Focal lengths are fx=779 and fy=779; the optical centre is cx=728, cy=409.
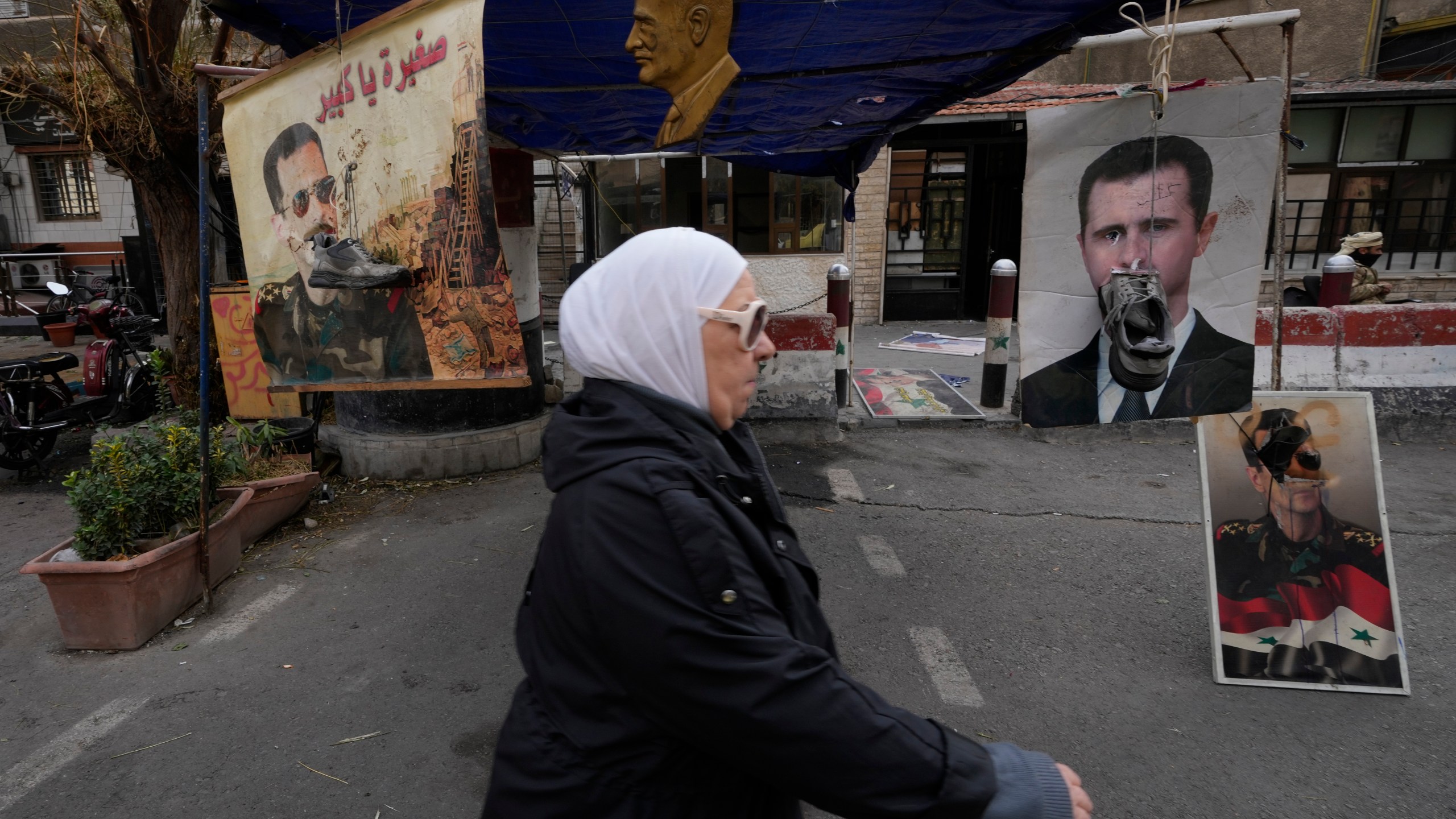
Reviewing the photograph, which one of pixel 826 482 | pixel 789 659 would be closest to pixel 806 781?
pixel 789 659

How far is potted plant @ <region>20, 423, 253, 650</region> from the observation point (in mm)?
3504

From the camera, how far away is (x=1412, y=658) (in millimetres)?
3361

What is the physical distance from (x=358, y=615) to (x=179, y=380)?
4025 millimetres

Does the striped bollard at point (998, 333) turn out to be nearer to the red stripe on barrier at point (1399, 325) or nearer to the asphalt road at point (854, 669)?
the asphalt road at point (854, 669)

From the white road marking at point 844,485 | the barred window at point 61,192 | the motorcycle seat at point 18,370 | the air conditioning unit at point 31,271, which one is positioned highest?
the barred window at point 61,192

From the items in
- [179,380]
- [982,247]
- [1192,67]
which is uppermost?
[1192,67]

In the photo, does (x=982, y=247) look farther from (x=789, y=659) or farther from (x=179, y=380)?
(x=789, y=659)

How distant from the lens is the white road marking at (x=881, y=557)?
4242 millimetres

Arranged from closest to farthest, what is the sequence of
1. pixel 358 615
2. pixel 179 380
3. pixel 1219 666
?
pixel 1219 666
pixel 358 615
pixel 179 380

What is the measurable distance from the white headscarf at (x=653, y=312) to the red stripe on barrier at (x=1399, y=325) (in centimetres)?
727

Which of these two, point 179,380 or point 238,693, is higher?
point 179,380

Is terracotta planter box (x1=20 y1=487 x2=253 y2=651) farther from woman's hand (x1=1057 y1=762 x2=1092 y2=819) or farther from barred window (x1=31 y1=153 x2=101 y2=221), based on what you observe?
barred window (x1=31 y1=153 x2=101 y2=221)

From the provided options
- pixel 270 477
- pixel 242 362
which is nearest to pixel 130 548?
pixel 270 477

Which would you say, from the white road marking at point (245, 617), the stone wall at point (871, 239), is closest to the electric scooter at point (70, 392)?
the white road marking at point (245, 617)
